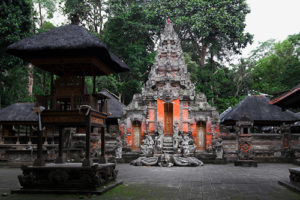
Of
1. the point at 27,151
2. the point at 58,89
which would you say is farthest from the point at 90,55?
the point at 27,151

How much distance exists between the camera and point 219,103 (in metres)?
35.9

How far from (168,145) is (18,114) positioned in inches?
449

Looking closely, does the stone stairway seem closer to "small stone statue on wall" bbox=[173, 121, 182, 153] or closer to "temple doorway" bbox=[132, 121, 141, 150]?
"small stone statue on wall" bbox=[173, 121, 182, 153]

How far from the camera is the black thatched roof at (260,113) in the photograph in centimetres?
2169

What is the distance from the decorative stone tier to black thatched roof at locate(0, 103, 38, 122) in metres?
12.5

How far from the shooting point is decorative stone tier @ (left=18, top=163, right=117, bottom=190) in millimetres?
8234

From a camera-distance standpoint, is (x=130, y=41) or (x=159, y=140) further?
(x=130, y=41)

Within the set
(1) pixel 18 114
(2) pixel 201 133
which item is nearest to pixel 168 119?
(2) pixel 201 133

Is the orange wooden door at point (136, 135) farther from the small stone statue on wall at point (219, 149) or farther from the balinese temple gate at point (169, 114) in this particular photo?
the small stone statue on wall at point (219, 149)

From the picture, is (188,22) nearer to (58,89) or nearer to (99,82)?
(99,82)

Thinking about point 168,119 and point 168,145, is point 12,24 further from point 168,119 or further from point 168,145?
point 168,119

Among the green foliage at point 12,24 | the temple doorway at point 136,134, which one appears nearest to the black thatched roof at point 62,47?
the green foliage at point 12,24

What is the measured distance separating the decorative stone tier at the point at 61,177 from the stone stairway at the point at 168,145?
12481 millimetres

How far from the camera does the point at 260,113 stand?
73.0 ft
